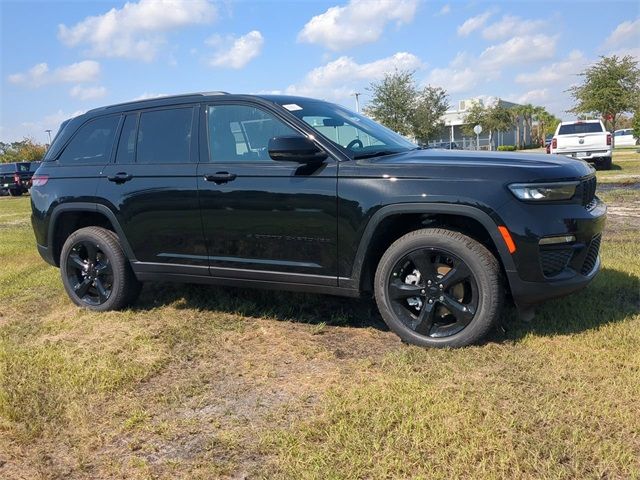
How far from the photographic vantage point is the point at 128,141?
4.85 metres

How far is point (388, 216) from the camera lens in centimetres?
372

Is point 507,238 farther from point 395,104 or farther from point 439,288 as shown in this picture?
point 395,104

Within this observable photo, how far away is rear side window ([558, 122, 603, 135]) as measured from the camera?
739 inches

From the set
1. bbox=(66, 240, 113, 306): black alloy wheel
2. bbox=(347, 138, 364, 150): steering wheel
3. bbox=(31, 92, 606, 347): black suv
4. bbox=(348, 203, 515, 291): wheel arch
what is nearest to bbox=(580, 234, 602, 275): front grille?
bbox=(31, 92, 606, 347): black suv

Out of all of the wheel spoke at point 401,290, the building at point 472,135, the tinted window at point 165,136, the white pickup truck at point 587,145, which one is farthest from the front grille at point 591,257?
the building at point 472,135

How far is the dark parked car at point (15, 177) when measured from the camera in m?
27.9

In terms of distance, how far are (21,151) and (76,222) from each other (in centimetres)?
6123

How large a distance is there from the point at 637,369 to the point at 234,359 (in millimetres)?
2501

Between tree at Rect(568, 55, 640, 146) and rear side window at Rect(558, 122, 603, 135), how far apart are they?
15.0 metres

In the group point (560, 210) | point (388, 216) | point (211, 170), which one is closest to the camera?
point (560, 210)

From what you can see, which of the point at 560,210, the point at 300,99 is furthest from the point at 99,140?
the point at 560,210

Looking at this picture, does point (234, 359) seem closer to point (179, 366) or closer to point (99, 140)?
point (179, 366)

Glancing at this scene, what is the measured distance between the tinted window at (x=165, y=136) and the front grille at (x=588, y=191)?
291 centimetres

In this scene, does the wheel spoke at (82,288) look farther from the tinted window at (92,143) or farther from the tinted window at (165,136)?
the tinted window at (165,136)
